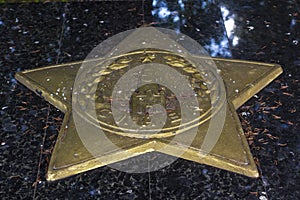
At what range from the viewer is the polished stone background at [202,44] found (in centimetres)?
171

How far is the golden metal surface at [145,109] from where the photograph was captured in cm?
175

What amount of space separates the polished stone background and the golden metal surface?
34 mm

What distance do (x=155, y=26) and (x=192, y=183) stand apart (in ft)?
3.01

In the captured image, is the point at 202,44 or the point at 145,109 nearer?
the point at 145,109

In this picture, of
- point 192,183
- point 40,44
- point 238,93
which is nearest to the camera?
point 192,183

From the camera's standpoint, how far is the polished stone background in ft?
5.60

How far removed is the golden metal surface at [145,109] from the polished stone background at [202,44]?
0.03 m

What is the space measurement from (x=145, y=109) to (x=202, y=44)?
513 millimetres

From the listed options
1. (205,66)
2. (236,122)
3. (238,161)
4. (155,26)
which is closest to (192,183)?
(238,161)

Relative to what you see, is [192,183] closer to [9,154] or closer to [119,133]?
[119,133]

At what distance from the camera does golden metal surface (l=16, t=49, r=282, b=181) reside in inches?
69.1

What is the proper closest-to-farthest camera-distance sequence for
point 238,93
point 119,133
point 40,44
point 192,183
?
point 192,183
point 119,133
point 238,93
point 40,44

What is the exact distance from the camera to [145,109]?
1912mm

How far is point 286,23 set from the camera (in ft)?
7.89
